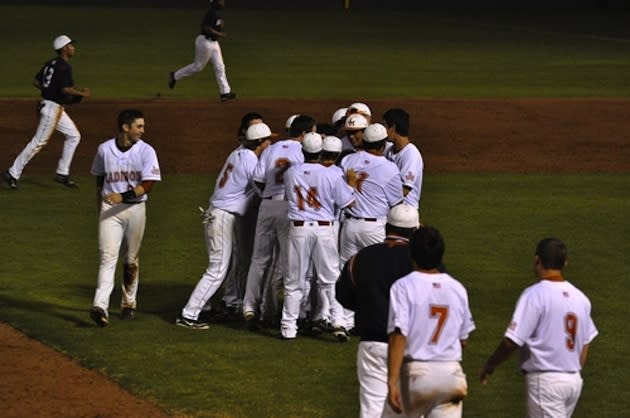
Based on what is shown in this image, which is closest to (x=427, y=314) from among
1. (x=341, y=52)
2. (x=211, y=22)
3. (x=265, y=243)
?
(x=265, y=243)

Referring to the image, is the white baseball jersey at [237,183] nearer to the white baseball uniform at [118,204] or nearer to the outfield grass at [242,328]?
the white baseball uniform at [118,204]

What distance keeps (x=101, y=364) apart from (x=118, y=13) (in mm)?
45237

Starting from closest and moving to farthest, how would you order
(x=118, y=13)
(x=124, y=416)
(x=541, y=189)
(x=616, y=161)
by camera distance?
(x=124, y=416)
(x=541, y=189)
(x=616, y=161)
(x=118, y=13)

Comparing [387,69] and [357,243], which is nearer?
[357,243]

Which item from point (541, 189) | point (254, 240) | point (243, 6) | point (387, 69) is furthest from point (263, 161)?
point (243, 6)

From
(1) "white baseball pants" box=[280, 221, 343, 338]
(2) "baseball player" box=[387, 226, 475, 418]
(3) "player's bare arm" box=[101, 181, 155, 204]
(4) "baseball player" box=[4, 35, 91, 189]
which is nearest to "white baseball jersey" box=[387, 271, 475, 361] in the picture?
(2) "baseball player" box=[387, 226, 475, 418]

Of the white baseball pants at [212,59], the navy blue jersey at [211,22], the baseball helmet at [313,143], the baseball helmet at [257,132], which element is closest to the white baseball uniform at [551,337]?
the baseball helmet at [313,143]

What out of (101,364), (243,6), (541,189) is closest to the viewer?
(101,364)

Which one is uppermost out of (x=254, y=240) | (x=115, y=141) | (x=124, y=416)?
(x=115, y=141)

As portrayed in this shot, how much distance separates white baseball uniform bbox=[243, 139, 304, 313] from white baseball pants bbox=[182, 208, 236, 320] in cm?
26

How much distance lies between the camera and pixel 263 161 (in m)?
12.9

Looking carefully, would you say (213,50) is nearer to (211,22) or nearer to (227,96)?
(211,22)

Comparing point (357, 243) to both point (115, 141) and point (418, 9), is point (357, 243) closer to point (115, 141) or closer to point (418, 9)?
point (115, 141)

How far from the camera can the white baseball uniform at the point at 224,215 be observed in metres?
13.0
